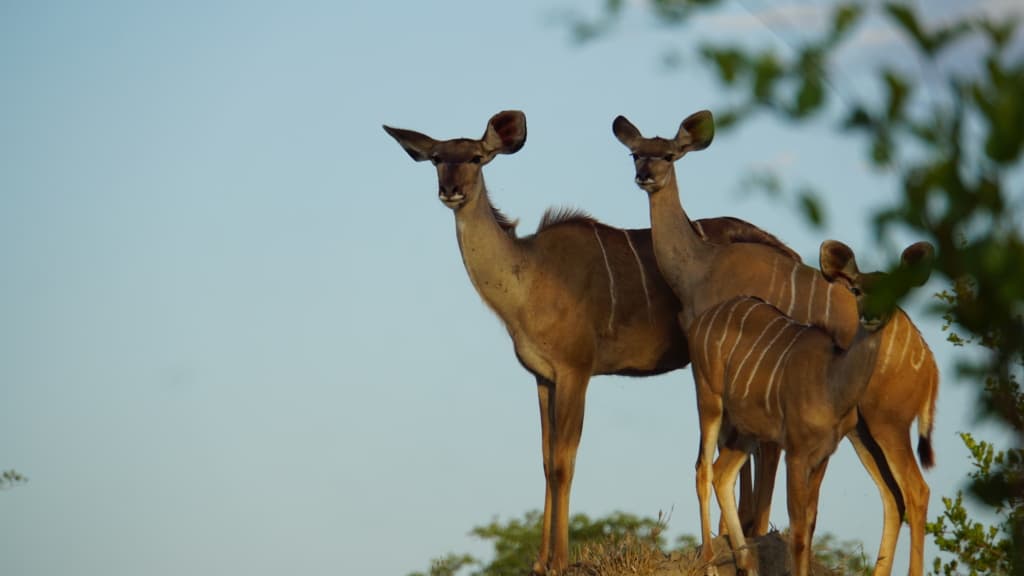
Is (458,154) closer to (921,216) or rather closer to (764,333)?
(764,333)

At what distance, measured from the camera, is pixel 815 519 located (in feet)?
23.0

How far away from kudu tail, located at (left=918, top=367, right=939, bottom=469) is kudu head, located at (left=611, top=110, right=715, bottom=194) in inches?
79.0

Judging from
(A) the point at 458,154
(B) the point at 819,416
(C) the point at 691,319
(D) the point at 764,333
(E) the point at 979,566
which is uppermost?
(A) the point at 458,154

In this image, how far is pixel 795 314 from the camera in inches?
339

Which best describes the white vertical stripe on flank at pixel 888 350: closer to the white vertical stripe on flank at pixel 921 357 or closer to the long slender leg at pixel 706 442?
the white vertical stripe on flank at pixel 921 357

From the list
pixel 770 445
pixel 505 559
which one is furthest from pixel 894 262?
pixel 505 559

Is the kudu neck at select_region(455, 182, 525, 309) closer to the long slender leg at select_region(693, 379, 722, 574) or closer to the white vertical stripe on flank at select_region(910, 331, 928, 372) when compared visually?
the long slender leg at select_region(693, 379, 722, 574)

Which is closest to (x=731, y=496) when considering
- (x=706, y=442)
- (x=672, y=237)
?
(x=706, y=442)

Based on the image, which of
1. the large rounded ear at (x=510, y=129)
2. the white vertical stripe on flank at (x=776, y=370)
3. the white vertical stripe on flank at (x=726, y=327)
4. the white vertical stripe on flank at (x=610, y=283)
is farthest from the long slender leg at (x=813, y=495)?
the large rounded ear at (x=510, y=129)

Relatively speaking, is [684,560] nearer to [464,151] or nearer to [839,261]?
[839,261]

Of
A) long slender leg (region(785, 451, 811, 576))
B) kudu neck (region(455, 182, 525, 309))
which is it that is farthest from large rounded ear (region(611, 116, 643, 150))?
long slender leg (region(785, 451, 811, 576))

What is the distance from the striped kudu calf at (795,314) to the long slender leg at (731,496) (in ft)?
1.12

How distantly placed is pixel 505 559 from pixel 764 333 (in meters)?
9.21

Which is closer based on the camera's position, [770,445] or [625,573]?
[625,573]
